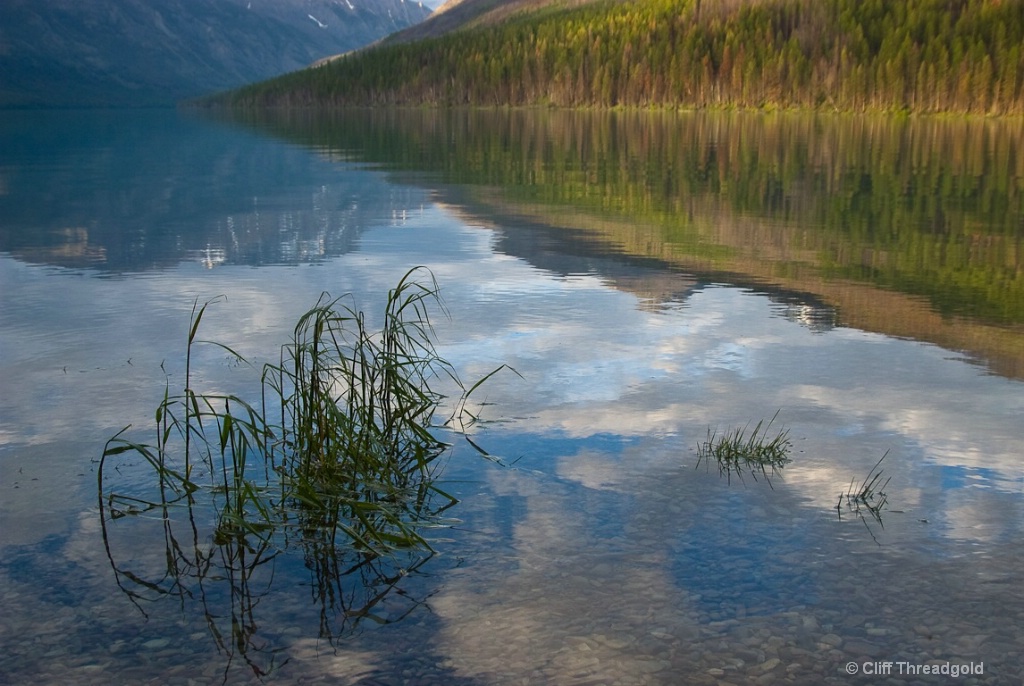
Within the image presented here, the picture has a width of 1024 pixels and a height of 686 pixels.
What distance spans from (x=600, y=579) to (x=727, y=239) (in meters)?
12.8

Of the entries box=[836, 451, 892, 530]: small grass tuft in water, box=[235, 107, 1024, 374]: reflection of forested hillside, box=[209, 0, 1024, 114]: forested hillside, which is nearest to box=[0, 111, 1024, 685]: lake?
box=[836, 451, 892, 530]: small grass tuft in water

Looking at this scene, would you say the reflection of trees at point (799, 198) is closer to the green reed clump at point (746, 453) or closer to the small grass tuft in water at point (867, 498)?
the green reed clump at point (746, 453)

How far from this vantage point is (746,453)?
7777 millimetres

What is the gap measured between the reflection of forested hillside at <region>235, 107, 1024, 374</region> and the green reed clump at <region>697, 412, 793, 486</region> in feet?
11.9

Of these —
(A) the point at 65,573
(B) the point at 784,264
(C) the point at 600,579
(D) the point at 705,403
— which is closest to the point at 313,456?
(A) the point at 65,573

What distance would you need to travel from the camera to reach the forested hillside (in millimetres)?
83500

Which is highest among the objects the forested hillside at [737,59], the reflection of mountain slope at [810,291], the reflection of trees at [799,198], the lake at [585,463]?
the forested hillside at [737,59]

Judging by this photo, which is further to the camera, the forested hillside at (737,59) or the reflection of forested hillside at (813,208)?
the forested hillside at (737,59)

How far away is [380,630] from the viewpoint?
18.0ft

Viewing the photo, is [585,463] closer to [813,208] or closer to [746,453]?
[746,453]

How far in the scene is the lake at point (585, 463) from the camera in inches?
208

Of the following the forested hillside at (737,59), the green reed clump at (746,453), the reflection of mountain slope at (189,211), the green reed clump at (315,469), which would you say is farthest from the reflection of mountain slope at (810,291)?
the forested hillside at (737,59)

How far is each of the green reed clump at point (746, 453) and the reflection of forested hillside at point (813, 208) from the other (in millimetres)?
3632

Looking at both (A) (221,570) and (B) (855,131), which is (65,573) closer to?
(A) (221,570)
